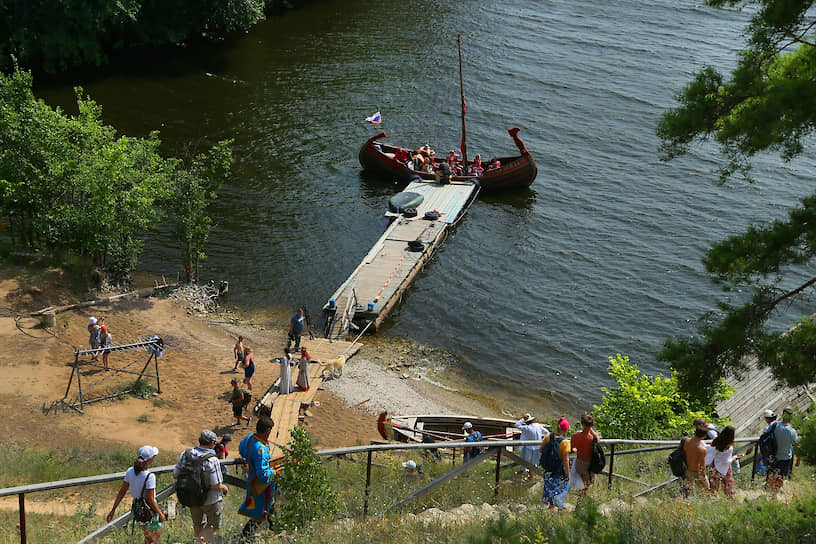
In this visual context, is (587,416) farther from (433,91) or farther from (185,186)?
(433,91)

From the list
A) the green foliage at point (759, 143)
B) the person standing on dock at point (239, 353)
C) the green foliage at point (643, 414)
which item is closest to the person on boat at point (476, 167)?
the person standing on dock at point (239, 353)

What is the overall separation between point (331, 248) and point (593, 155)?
17462 millimetres

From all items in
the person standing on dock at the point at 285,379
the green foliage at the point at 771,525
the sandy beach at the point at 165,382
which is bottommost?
the sandy beach at the point at 165,382

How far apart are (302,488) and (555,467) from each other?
393 centimetres

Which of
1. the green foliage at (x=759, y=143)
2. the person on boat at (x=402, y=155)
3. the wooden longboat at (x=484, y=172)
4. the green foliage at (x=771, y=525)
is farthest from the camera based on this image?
the person on boat at (x=402, y=155)

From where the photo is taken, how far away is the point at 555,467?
12312 millimetres

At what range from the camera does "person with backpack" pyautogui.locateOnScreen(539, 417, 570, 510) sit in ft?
40.1

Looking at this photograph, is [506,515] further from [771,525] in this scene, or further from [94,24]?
[94,24]

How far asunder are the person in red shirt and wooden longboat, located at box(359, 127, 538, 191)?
29.2m

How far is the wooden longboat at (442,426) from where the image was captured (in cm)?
2158

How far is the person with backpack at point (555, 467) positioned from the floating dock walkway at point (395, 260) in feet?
54.7

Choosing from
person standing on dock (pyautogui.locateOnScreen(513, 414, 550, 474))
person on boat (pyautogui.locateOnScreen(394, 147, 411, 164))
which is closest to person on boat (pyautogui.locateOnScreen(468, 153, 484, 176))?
person on boat (pyautogui.locateOnScreen(394, 147, 411, 164))

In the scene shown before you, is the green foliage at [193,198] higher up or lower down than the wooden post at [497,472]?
lower down

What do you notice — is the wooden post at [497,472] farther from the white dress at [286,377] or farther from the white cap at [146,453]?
the white dress at [286,377]
